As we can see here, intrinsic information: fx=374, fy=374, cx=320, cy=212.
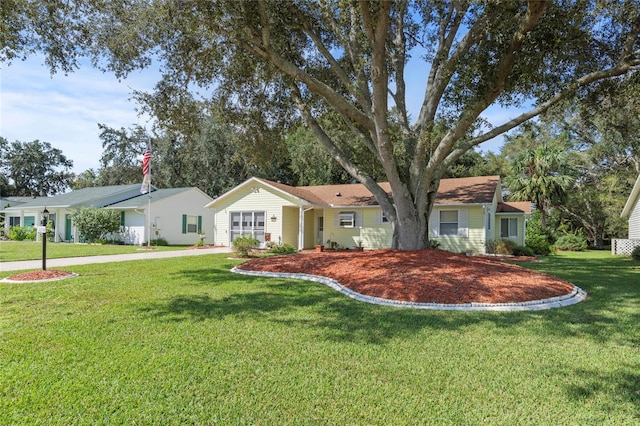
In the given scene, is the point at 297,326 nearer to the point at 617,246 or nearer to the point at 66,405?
the point at 66,405

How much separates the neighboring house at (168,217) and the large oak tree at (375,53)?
13.2 metres

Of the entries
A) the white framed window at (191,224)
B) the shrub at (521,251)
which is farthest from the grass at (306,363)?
the white framed window at (191,224)

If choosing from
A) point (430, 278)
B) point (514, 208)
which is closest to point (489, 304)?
point (430, 278)

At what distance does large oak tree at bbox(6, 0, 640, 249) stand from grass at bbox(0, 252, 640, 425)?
5639 millimetres

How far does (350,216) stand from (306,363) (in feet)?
55.4

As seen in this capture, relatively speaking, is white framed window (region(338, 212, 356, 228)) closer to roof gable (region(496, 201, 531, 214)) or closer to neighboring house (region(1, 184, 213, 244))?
roof gable (region(496, 201, 531, 214))

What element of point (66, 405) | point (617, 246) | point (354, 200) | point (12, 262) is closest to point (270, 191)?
point (354, 200)

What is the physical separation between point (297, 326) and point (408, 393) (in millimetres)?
2280

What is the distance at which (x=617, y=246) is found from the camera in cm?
2164

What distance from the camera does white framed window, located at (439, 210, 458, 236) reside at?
18.6m

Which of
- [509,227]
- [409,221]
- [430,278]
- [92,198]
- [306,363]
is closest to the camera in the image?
[306,363]

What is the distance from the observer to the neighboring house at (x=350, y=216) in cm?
1819

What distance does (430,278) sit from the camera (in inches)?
314

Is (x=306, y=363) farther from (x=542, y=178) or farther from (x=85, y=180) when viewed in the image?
(x=85, y=180)
